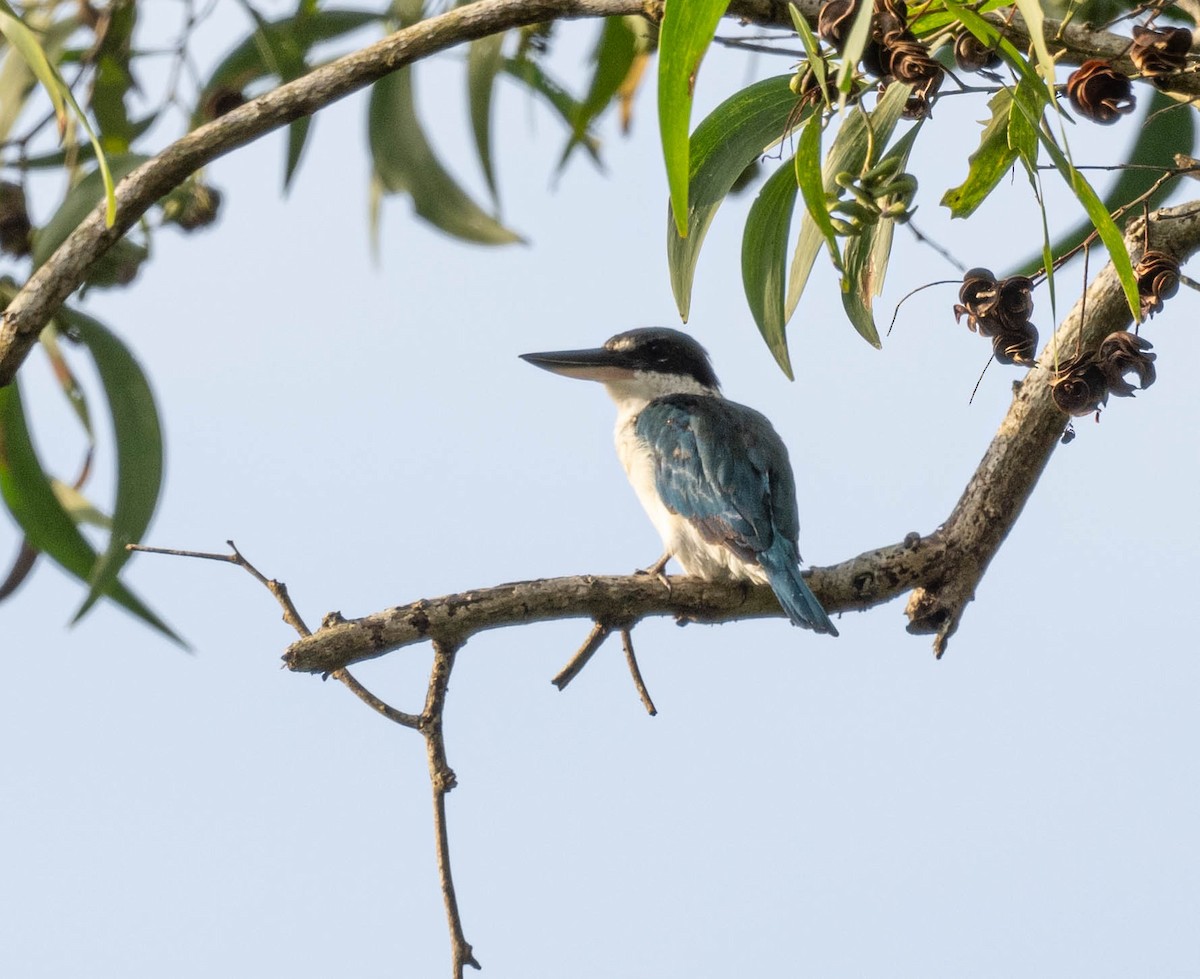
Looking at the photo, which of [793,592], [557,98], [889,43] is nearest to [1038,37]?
[889,43]

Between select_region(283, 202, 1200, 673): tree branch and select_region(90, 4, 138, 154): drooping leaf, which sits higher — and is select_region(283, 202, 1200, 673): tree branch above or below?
below

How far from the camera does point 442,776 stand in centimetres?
212

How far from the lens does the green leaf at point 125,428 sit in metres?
3.08

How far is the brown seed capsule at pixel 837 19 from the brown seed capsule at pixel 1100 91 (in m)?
0.30

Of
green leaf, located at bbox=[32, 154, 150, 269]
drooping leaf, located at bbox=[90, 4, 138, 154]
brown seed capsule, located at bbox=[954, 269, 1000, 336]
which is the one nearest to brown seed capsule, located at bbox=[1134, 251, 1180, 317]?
brown seed capsule, located at bbox=[954, 269, 1000, 336]

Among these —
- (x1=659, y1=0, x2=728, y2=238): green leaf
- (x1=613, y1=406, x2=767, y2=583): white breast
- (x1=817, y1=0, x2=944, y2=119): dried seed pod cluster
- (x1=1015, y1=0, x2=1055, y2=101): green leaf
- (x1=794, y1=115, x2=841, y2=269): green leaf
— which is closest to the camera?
(x1=1015, y1=0, x2=1055, y2=101): green leaf

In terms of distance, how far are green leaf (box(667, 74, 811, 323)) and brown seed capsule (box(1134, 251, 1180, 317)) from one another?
0.57 meters

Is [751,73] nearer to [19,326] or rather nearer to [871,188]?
[871,188]

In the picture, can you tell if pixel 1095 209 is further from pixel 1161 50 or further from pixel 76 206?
pixel 76 206

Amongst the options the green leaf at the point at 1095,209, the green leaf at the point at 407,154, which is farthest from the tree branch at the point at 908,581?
the green leaf at the point at 407,154

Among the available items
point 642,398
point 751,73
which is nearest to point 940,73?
point 751,73

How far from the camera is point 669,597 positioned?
2441 mm

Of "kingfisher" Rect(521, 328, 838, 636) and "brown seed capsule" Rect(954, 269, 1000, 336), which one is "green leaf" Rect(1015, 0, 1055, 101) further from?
"kingfisher" Rect(521, 328, 838, 636)

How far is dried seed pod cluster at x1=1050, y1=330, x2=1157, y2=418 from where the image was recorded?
2.04 metres
